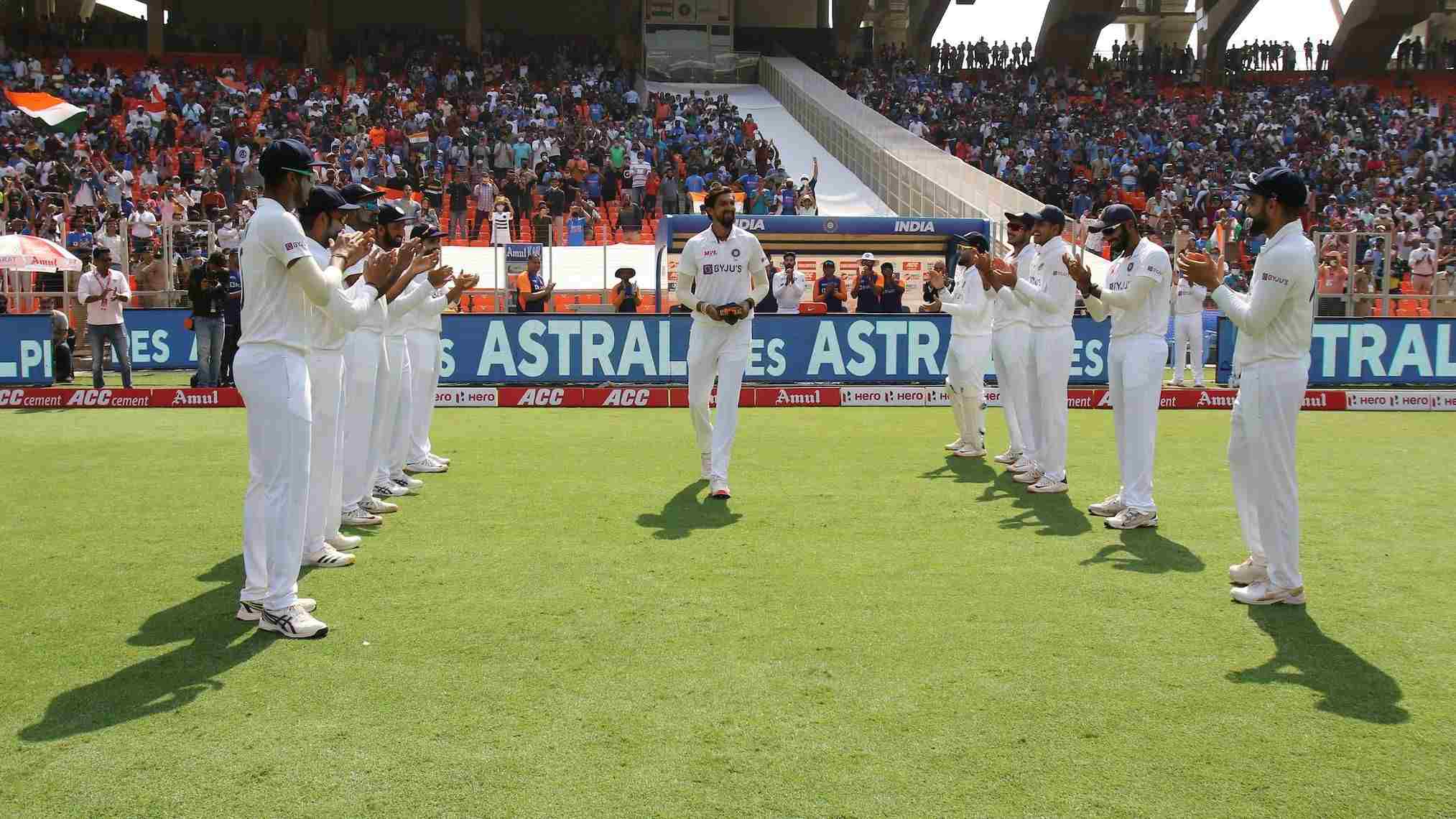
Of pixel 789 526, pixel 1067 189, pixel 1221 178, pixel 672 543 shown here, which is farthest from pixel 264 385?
pixel 1221 178

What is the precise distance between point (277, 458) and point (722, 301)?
15.2 ft

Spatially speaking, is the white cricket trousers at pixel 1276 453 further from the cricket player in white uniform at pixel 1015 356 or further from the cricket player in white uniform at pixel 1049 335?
the cricket player in white uniform at pixel 1015 356

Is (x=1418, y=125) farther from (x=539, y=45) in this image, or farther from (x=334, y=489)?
(x=334, y=489)

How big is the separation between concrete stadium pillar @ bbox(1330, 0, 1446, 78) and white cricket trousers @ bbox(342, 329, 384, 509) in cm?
5036

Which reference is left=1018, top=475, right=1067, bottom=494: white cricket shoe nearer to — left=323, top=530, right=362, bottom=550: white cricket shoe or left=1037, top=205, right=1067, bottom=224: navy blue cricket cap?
left=1037, top=205, right=1067, bottom=224: navy blue cricket cap

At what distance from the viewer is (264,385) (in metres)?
6.00

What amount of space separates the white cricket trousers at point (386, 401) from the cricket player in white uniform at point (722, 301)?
7.10ft

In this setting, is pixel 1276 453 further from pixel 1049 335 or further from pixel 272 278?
pixel 272 278

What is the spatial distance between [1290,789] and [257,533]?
462 centimetres

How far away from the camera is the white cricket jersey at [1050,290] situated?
9.90m

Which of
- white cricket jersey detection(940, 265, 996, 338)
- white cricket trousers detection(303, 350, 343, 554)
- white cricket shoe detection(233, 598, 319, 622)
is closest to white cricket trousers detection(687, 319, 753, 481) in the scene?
white cricket jersey detection(940, 265, 996, 338)

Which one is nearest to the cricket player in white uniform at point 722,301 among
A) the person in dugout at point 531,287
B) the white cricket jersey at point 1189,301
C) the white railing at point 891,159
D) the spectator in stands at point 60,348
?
the person in dugout at point 531,287

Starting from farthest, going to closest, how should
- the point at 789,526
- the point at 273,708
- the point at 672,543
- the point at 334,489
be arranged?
the point at 789,526 → the point at 672,543 → the point at 334,489 → the point at 273,708

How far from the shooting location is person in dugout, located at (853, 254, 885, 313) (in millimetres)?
21078
